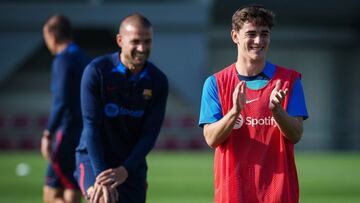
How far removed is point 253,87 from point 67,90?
12.4 ft

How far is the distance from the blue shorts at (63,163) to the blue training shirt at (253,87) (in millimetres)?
3824

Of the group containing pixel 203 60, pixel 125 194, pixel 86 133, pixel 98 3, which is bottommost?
pixel 125 194

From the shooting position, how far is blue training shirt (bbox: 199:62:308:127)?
560 cm

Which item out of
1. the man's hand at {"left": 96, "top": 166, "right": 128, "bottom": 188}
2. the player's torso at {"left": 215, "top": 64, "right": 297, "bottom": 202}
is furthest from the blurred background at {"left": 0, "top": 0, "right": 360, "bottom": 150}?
the player's torso at {"left": 215, "top": 64, "right": 297, "bottom": 202}

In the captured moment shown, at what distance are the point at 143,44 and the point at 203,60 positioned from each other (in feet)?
81.2

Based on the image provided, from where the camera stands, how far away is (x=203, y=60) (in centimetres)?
3133

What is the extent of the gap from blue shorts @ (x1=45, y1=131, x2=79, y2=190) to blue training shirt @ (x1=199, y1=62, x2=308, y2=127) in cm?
382

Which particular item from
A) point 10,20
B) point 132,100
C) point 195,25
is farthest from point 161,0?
point 132,100

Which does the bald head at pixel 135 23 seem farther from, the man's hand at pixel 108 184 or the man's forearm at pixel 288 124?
the man's forearm at pixel 288 124

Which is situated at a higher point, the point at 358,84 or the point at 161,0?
the point at 161,0

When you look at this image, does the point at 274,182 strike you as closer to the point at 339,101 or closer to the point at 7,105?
the point at 7,105

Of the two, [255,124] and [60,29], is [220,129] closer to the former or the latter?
[255,124]

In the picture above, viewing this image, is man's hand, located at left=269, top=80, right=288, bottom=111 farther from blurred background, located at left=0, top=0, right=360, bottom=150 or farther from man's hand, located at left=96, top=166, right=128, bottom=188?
blurred background, located at left=0, top=0, right=360, bottom=150

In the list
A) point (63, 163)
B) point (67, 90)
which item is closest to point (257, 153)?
point (67, 90)
